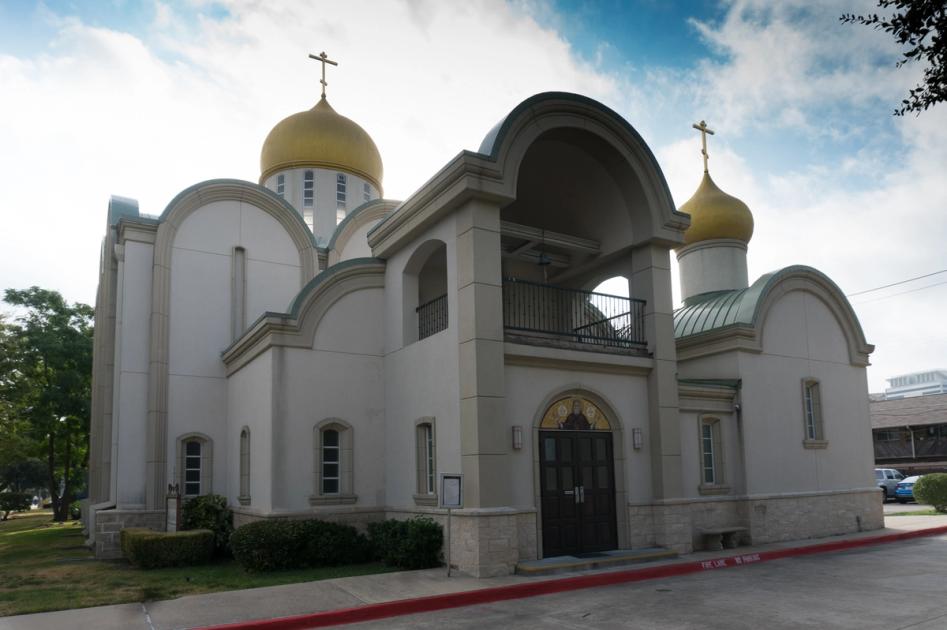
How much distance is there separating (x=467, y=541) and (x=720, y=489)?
22.2ft

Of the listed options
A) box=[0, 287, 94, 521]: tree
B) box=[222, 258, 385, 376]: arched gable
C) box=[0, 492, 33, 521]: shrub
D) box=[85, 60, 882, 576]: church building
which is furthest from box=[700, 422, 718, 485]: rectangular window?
box=[0, 492, 33, 521]: shrub

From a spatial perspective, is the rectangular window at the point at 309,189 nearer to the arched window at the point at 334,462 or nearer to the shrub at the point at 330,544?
the arched window at the point at 334,462

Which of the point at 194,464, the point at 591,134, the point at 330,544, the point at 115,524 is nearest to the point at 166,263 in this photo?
the point at 194,464

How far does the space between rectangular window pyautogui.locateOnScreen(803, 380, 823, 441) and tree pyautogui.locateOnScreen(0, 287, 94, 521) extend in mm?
29427

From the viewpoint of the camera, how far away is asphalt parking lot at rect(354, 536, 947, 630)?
912cm

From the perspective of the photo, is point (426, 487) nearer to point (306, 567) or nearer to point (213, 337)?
point (306, 567)

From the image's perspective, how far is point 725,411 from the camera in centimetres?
1694

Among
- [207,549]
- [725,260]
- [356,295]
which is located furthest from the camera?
[725,260]

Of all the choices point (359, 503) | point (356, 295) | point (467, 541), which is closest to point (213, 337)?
point (356, 295)

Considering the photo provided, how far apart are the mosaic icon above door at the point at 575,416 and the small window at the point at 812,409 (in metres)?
6.71

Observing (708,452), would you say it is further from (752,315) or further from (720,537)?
(752,315)

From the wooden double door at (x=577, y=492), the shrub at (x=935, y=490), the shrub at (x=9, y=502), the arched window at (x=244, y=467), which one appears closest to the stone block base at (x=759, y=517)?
the wooden double door at (x=577, y=492)

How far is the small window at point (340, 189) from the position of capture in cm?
2486

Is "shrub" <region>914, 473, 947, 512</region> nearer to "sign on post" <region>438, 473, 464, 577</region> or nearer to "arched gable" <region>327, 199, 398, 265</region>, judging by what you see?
"sign on post" <region>438, 473, 464, 577</region>
